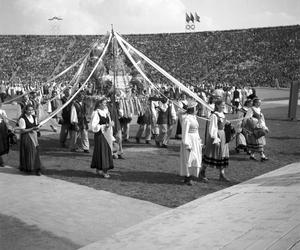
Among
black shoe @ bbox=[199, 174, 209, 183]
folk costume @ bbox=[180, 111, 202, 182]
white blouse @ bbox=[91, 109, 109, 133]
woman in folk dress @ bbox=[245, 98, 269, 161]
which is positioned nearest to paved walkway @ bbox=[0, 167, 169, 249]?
white blouse @ bbox=[91, 109, 109, 133]

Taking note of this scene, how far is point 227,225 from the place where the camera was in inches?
206

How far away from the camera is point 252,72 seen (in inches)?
1788

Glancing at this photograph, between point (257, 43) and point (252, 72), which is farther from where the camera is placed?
point (257, 43)

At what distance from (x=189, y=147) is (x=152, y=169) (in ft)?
5.63

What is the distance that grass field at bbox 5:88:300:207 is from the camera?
714 cm

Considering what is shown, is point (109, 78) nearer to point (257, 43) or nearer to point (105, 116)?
point (105, 116)

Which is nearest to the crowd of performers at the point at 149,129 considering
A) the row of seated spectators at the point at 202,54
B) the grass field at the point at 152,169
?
the grass field at the point at 152,169

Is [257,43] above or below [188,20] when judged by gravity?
below

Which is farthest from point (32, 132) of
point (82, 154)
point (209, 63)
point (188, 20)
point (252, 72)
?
point (188, 20)

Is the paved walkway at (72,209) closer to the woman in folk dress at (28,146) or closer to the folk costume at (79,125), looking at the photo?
the woman in folk dress at (28,146)

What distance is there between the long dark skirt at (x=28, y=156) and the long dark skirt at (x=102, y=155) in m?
1.17

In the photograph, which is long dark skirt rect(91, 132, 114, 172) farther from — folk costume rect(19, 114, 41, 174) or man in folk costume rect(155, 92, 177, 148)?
man in folk costume rect(155, 92, 177, 148)

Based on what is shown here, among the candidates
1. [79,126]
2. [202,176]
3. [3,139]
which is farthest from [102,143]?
[79,126]

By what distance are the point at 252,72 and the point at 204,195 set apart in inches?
1588
